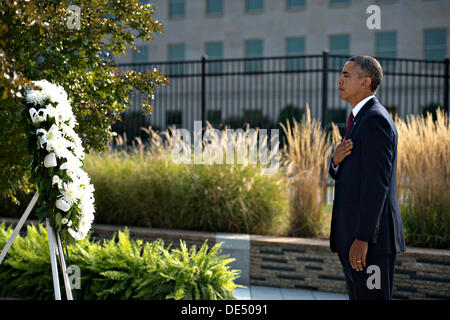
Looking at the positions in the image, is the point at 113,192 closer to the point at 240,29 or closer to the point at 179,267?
the point at 179,267

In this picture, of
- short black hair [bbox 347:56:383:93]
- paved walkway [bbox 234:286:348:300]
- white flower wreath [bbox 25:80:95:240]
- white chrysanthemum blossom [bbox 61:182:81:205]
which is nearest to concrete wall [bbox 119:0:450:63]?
paved walkway [bbox 234:286:348:300]

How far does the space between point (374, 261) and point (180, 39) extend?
A: 27.7 meters

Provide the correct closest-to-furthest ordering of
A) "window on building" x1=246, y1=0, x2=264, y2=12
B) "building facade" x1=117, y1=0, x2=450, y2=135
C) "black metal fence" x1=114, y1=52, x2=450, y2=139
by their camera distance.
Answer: "black metal fence" x1=114, y1=52, x2=450, y2=139
"building facade" x1=117, y1=0, x2=450, y2=135
"window on building" x1=246, y1=0, x2=264, y2=12

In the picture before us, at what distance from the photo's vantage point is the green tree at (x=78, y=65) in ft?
10.6

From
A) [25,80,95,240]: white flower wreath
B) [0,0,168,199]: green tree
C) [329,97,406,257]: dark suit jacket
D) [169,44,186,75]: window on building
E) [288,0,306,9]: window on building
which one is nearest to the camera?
[329,97,406,257]: dark suit jacket

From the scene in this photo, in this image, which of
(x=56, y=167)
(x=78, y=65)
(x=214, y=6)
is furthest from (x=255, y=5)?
(x=56, y=167)

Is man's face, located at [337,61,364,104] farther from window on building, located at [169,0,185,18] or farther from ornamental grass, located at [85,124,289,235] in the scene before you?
window on building, located at [169,0,185,18]

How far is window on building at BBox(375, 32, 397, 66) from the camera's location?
82.0ft

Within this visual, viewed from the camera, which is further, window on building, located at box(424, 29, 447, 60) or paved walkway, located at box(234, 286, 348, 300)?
window on building, located at box(424, 29, 447, 60)

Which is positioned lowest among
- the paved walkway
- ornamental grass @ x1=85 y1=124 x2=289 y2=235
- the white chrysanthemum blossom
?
the paved walkway

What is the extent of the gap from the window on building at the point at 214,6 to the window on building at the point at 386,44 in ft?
33.0

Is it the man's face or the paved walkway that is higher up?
the man's face

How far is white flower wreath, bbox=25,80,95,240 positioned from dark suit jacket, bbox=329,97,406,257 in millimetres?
1789

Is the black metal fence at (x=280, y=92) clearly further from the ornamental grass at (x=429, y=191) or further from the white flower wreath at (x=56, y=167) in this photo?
the ornamental grass at (x=429, y=191)
